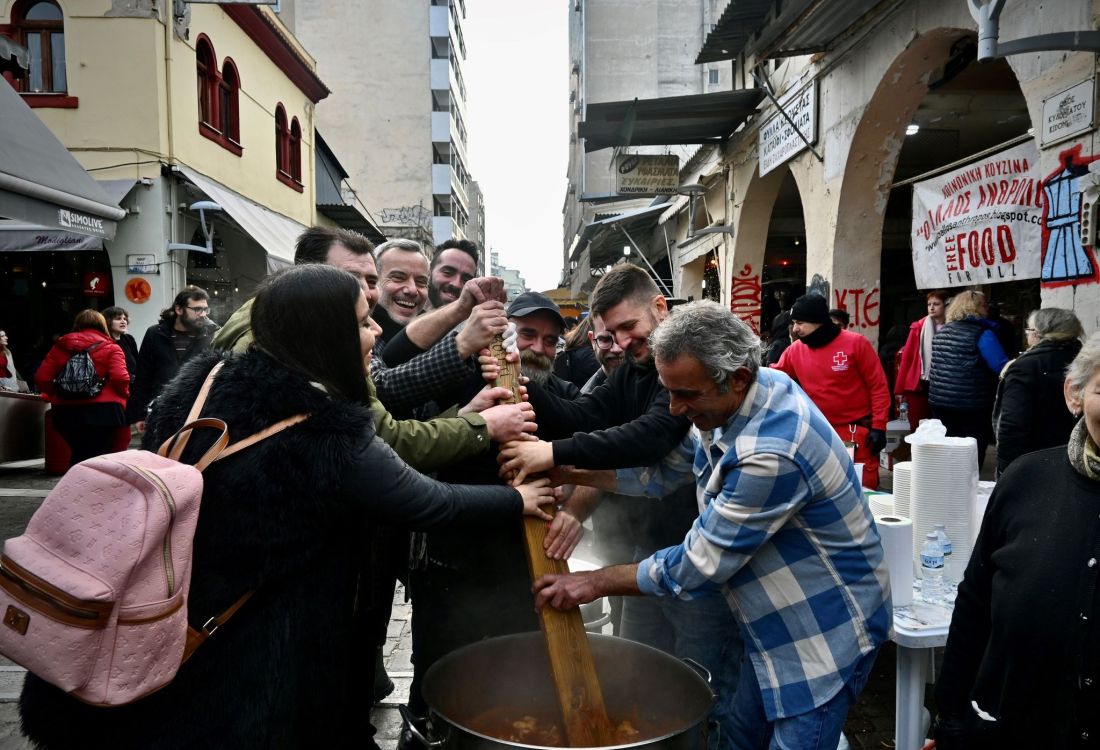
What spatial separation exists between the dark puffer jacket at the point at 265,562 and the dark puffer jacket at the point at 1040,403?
3918 mm

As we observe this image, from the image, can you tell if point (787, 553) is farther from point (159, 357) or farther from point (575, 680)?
point (159, 357)

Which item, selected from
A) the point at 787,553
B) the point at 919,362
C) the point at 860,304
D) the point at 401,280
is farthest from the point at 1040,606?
the point at 860,304

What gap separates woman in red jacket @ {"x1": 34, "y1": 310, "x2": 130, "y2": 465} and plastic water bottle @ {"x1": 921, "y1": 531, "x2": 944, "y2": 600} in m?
7.21

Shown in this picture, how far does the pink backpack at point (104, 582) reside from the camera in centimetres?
137

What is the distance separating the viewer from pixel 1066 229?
4426 mm

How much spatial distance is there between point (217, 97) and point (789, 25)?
33.8 feet

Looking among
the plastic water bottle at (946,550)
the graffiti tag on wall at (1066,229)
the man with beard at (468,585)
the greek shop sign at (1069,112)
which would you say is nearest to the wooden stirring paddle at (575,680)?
the man with beard at (468,585)

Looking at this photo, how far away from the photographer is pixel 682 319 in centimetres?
187

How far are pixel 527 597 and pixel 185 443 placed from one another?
4.66 ft

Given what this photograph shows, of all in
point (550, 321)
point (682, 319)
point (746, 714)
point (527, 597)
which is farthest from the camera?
point (550, 321)

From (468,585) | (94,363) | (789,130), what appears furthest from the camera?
(789,130)

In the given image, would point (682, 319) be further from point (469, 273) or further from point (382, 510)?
point (469, 273)

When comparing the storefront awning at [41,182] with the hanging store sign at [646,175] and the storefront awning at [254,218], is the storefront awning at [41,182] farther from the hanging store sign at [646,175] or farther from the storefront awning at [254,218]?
the hanging store sign at [646,175]

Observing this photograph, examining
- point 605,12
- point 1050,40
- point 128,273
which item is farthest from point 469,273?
point 605,12
